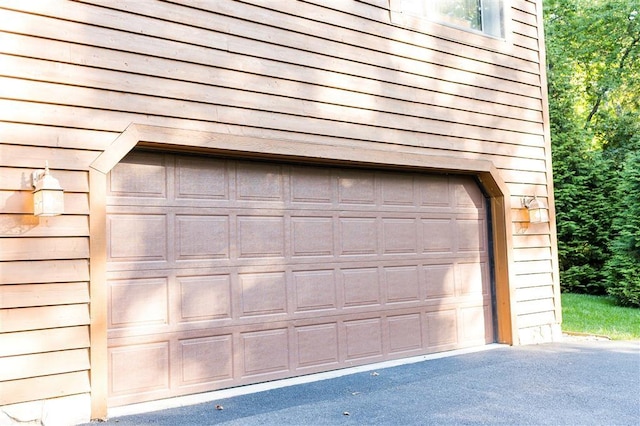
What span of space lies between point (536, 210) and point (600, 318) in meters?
3.25

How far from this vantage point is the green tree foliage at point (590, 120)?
11539 mm

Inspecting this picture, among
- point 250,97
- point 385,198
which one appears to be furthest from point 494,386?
point 250,97

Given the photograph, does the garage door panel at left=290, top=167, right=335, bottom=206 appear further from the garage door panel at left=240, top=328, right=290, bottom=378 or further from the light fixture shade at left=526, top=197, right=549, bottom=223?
the light fixture shade at left=526, top=197, right=549, bottom=223

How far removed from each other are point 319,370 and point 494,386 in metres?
1.46

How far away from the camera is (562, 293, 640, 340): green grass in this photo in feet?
23.8

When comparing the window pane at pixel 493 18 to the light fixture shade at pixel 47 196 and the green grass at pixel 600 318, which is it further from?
the light fixture shade at pixel 47 196

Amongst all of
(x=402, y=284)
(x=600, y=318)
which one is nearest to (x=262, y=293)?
(x=402, y=284)

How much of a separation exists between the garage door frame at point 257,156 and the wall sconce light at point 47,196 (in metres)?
0.30

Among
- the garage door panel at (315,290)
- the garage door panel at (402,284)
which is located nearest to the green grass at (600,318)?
the garage door panel at (402,284)

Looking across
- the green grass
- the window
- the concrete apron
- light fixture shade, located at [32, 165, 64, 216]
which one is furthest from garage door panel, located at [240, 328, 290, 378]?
the green grass

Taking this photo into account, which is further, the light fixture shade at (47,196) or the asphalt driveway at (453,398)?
the asphalt driveway at (453,398)

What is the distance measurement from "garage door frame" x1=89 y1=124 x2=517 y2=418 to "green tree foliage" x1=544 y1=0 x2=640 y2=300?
16.3 ft

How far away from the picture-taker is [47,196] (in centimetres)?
340

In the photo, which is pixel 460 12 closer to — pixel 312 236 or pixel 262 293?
pixel 312 236
